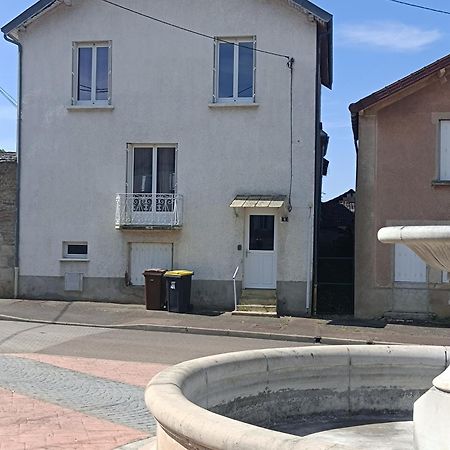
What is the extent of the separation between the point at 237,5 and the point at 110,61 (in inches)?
153

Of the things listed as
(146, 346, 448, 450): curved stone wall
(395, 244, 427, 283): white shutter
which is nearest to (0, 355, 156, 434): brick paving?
(146, 346, 448, 450): curved stone wall

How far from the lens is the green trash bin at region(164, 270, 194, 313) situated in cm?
1903

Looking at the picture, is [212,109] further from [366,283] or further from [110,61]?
[366,283]

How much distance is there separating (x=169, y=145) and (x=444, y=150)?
7289 mm

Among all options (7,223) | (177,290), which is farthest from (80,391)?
(7,223)

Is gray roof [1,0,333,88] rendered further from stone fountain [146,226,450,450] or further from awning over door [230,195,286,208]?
stone fountain [146,226,450,450]

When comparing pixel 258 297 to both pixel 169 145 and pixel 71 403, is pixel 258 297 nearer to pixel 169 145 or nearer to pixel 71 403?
pixel 169 145

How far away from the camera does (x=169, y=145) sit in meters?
20.5

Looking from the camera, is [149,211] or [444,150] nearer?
[444,150]

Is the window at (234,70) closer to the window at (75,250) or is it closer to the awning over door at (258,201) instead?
the awning over door at (258,201)

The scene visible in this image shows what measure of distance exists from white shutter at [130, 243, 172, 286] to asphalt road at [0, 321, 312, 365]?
3801mm

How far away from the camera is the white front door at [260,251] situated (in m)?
19.8

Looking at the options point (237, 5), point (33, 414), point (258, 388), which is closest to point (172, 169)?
point (237, 5)

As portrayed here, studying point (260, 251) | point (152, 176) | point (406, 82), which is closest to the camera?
point (406, 82)
